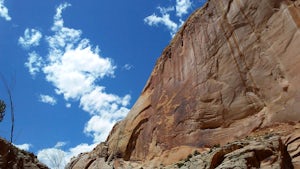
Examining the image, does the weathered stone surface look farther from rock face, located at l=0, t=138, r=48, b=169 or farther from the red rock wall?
rock face, located at l=0, t=138, r=48, b=169

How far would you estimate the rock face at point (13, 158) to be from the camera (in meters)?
19.9

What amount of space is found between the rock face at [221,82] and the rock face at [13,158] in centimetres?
1259

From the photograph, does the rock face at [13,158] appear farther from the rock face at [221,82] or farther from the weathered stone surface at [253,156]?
the rock face at [221,82]

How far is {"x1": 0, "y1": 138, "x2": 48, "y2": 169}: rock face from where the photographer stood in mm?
19891

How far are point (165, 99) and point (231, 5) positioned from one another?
10135mm

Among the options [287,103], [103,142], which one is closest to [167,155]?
[287,103]

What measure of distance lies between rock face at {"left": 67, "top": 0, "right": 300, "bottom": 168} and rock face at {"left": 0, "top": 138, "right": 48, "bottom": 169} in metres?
12.6

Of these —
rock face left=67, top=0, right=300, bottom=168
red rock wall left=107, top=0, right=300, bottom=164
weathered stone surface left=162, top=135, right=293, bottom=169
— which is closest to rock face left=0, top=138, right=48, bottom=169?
weathered stone surface left=162, top=135, right=293, bottom=169

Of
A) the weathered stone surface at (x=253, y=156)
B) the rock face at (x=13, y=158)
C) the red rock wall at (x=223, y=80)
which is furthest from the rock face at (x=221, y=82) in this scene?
the rock face at (x=13, y=158)

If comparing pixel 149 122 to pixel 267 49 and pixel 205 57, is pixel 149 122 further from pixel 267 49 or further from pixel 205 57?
pixel 267 49

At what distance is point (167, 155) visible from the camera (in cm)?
3238

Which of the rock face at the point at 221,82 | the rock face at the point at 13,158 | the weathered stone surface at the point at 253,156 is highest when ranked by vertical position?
the rock face at the point at 221,82

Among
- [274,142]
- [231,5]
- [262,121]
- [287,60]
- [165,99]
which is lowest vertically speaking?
[274,142]

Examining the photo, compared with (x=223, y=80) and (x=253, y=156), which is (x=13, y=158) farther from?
(x=223, y=80)
